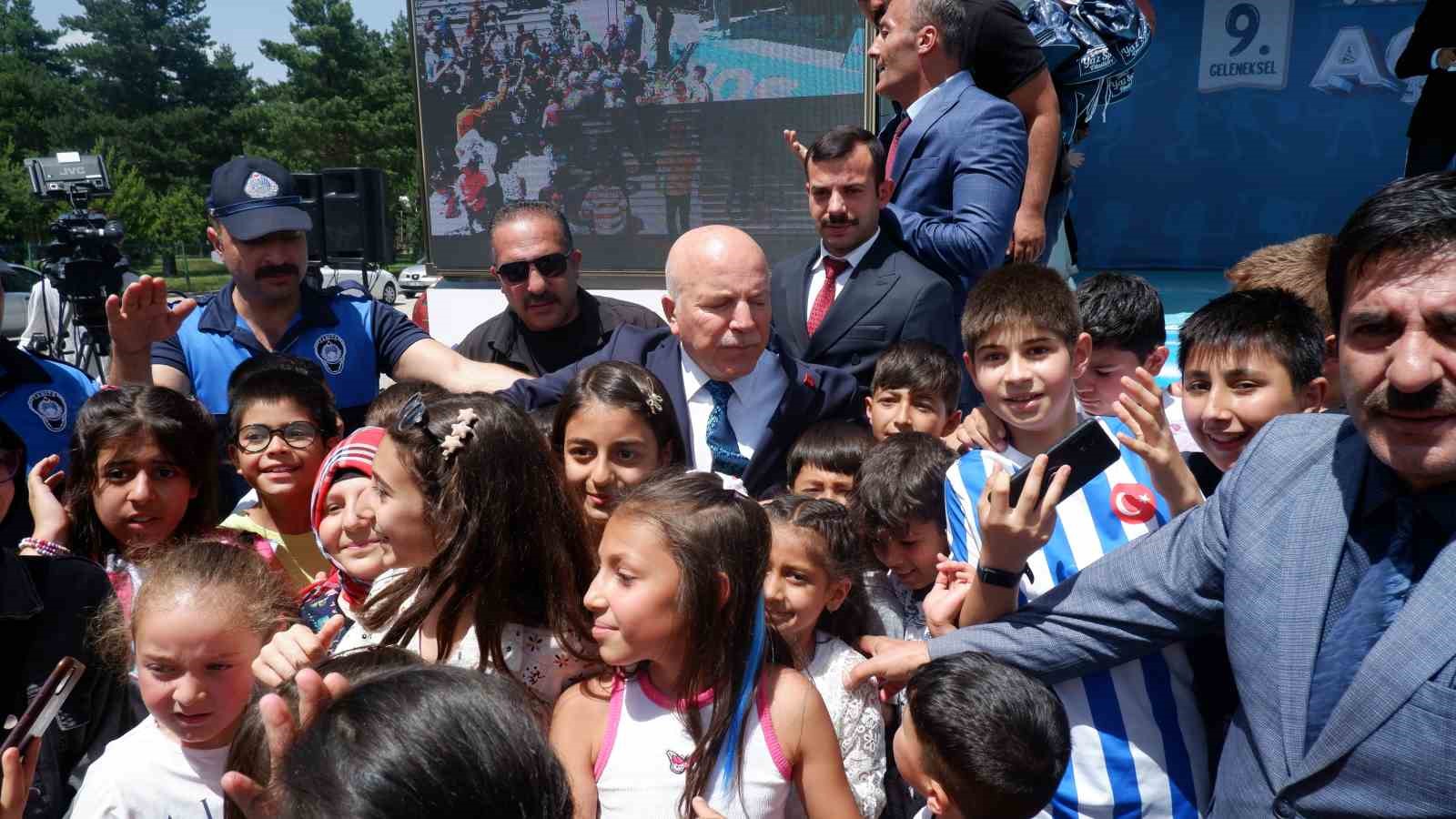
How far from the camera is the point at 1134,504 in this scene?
2021mm

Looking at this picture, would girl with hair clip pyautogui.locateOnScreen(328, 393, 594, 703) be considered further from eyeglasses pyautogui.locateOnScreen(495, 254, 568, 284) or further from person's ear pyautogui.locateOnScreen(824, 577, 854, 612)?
eyeglasses pyautogui.locateOnScreen(495, 254, 568, 284)

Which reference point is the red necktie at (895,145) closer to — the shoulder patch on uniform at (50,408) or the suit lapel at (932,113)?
the suit lapel at (932,113)

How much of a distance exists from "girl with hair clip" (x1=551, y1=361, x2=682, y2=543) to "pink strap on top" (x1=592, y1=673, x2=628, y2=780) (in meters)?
0.55

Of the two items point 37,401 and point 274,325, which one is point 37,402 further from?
point 274,325

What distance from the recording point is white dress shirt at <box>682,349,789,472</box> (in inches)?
104

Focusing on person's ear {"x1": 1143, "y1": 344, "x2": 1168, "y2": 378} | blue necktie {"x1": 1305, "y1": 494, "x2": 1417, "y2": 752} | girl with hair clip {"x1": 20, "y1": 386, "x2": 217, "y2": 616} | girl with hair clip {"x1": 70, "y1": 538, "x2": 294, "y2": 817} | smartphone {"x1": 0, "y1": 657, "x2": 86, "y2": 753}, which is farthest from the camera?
person's ear {"x1": 1143, "y1": 344, "x2": 1168, "y2": 378}

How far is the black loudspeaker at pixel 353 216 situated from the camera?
318 inches

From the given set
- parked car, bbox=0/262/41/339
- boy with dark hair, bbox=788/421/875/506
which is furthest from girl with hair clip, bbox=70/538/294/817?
parked car, bbox=0/262/41/339

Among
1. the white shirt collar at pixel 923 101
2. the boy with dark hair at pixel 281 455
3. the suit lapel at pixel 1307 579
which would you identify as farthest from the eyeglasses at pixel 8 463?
the white shirt collar at pixel 923 101

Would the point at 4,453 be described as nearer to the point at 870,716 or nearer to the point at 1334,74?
the point at 870,716

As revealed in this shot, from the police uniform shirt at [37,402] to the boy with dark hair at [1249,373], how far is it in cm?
292

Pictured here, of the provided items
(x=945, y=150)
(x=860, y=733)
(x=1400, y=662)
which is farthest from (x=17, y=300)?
(x=1400, y=662)

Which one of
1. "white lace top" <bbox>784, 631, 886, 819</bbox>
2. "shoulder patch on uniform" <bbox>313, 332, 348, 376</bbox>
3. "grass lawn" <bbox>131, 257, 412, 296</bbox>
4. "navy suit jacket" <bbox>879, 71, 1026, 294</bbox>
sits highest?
"navy suit jacket" <bbox>879, 71, 1026, 294</bbox>

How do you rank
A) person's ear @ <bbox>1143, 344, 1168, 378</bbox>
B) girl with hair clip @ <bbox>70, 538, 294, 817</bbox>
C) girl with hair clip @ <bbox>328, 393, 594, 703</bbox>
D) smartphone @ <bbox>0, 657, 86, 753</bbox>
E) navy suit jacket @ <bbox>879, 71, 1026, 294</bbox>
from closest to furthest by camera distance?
smartphone @ <bbox>0, 657, 86, 753</bbox> < girl with hair clip @ <bbox>70, 538, 294, 817</bbox> < girl with hair clip @ <bbox>328, 393, 594, 703</bbox> < person's ear @ <bbox>1143, 344, 1168, 378</bbox> < navy suit jacket @ <bbox>879, 71, 1026, 294</bbox>
